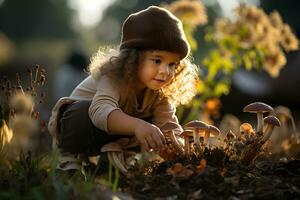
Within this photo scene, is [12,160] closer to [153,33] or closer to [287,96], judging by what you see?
[153,33]

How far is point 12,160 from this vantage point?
323 cm

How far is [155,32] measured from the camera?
3859 mm

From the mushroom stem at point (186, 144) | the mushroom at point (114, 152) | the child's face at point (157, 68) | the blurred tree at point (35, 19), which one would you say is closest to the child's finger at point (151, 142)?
the mushroom stem at point (186, 144)

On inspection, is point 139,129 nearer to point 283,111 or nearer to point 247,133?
point 247,133

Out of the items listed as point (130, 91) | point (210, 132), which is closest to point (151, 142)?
point (210, 132)

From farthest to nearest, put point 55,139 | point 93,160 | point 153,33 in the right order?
point 93,160
point 55,139
point 153,33

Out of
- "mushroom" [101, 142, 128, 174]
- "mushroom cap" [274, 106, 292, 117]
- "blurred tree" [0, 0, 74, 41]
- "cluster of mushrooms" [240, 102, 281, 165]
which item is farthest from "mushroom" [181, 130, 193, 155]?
"blurred tree" [0, 0, 74, 41]

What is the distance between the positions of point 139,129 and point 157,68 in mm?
467

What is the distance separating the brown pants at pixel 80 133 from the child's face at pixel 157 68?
0.42m

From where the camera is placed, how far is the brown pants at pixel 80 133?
4.02 meters

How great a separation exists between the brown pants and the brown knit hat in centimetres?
52

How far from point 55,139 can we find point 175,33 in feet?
3.77

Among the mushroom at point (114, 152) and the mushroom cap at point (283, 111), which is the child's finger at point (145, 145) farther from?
the mushroom cap at point (283, 111)

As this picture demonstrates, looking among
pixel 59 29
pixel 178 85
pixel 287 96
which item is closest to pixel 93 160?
pixel 178 85
